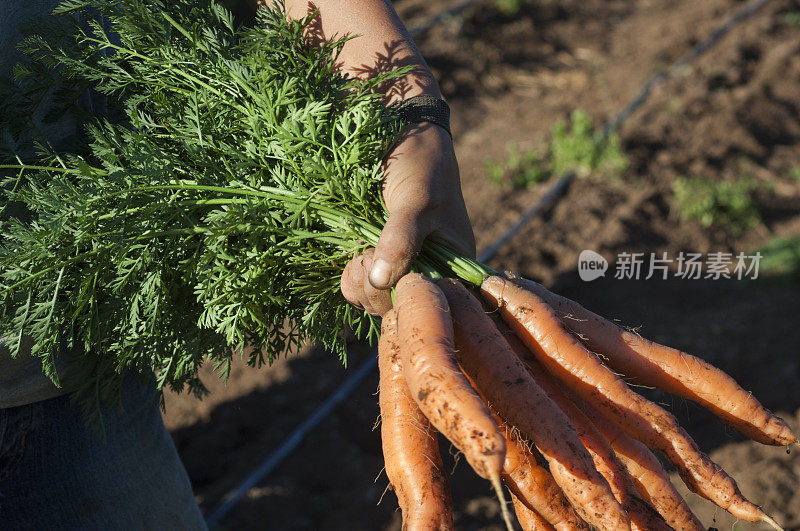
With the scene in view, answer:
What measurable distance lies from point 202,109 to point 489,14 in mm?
7537

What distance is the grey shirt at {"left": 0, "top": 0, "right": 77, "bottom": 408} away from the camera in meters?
1.91

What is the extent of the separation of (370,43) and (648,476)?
5.66ft

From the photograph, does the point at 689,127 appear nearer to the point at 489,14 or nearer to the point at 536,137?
the point at 536,137

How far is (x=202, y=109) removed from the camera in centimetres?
214

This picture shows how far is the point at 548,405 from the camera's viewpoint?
1.95 m

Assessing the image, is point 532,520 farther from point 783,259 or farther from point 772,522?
point 783,259

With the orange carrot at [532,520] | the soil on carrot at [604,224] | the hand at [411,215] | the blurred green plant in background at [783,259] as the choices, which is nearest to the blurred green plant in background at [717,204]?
the soil on carrot at [604,224]

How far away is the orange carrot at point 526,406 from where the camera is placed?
6.18 feet

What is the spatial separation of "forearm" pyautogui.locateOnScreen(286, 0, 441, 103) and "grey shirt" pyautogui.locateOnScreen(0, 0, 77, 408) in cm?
86

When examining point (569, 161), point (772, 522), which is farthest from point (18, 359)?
point (569, 161)

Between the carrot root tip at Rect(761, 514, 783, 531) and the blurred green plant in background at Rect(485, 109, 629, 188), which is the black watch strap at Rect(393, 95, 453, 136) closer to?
the carrot root tip at Rect(761, 514, 783, 531)

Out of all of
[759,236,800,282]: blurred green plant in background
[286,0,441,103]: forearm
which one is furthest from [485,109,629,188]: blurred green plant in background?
[286,0,441,103]: forearm

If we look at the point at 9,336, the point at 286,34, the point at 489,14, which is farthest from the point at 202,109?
the point at 489,14

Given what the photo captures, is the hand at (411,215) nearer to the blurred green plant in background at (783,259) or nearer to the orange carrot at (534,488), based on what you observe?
the orange carrot at (534,488)
